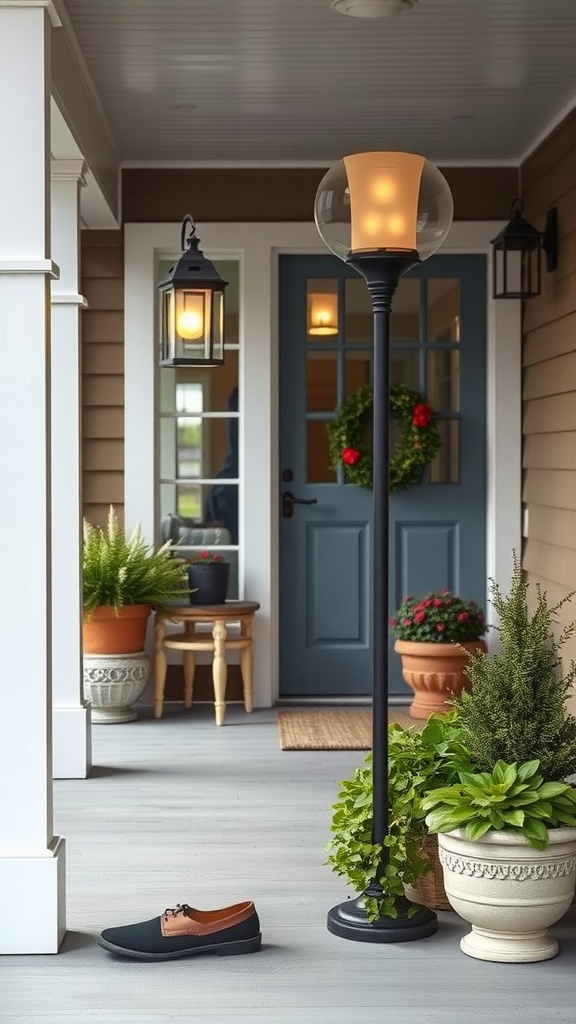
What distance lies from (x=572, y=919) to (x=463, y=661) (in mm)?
2663

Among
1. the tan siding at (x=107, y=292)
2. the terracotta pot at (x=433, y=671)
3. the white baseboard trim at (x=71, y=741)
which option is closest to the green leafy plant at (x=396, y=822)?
the white baseboard trim at (x=71, y=741)

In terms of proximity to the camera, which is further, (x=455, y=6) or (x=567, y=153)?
(x=567, y=153)

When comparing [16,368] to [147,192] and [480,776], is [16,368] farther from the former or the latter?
[147,192]

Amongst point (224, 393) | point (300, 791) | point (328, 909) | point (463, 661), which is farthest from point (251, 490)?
point (328, 909)

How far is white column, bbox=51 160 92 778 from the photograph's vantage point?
5133 mm

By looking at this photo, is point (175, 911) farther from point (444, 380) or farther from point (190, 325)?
point (444, 380)

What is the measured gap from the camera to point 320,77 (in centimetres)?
509

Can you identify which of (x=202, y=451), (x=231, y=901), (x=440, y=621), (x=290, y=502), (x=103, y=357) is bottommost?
(x=231, y=901)

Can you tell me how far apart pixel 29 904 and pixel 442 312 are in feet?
14.1

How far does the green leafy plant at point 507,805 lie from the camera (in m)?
3.06

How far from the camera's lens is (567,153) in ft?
18.3

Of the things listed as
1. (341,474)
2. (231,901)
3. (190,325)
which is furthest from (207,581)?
(231,901)

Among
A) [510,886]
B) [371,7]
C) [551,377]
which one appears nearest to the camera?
[510,886]

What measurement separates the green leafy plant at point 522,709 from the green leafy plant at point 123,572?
115 inches
